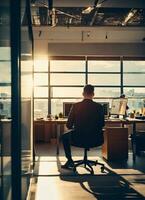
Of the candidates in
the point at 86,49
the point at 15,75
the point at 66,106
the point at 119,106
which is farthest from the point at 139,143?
the point at 15,75

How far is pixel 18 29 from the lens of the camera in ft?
8.66

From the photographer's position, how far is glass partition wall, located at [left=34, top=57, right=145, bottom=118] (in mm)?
12109

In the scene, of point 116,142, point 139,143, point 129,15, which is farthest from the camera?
point 129,15

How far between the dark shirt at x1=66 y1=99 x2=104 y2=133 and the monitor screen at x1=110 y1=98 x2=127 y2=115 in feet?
5.12

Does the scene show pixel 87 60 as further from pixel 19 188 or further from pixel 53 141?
pixel 19 188

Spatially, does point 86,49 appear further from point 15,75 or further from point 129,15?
point 15,75

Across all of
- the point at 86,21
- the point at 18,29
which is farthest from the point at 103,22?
the point at 18,29

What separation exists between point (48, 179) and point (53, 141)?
561cm

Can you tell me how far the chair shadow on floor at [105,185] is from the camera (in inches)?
175

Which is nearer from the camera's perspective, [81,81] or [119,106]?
[119,106]

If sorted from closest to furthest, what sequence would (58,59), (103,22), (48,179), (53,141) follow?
(48,179), (103,22), (53,141), (58,59)

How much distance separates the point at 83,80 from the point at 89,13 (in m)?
3.71

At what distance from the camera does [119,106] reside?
7.48 meters

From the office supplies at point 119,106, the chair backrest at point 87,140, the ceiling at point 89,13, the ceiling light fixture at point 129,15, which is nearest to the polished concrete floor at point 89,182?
the chair backrest at point 87,140
